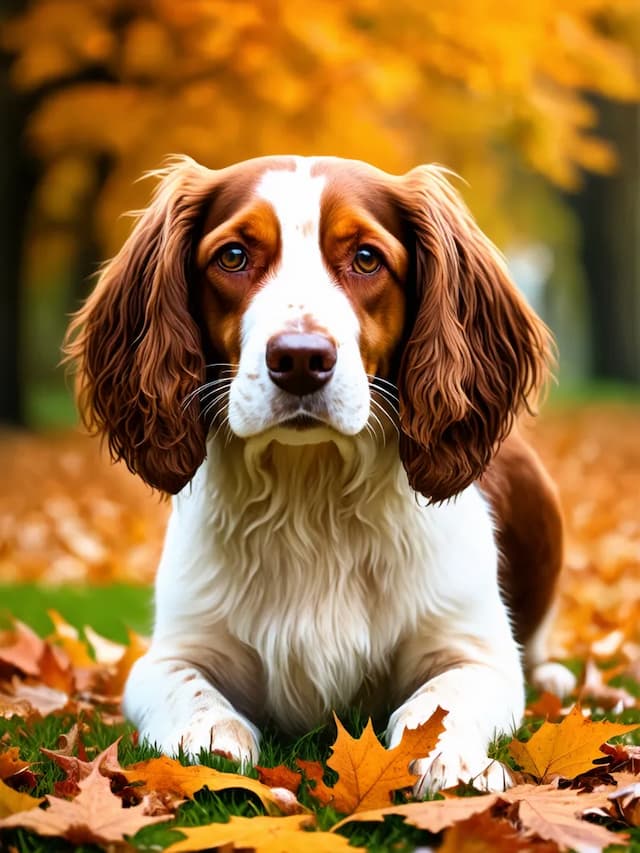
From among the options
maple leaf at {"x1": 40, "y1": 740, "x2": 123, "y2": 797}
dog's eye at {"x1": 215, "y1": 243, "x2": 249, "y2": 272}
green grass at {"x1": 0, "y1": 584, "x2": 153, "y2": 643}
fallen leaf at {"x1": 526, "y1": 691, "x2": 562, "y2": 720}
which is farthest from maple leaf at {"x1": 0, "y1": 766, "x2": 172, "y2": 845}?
green grass at {"x1": 0, "y1": 584, "x2": 153, "y2": 643}

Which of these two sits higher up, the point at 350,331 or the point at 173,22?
the point at 173,22

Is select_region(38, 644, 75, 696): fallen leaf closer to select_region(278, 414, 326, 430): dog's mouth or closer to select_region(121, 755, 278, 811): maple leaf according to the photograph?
select_region(121, 755, 278, 811): maple leaf

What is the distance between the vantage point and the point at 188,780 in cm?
269

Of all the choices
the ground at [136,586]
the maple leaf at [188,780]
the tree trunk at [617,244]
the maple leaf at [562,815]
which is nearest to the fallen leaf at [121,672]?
the ground at [136,586]

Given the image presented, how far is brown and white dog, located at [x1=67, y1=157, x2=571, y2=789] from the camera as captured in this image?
126 inches

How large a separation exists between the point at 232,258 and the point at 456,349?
651 mm

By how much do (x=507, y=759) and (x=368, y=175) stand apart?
5.23ft

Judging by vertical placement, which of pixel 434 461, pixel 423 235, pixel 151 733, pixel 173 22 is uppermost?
pixel 173 22

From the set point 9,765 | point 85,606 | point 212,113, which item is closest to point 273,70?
point 212,113

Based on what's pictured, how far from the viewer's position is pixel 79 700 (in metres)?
4.07

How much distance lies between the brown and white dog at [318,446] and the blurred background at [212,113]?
3.33 m

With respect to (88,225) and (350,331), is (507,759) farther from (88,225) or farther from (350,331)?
(88,225)

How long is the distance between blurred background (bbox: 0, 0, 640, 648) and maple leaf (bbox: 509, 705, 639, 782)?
3.65 m

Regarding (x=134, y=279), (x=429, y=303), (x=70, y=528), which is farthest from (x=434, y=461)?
(x=70, y=528)
